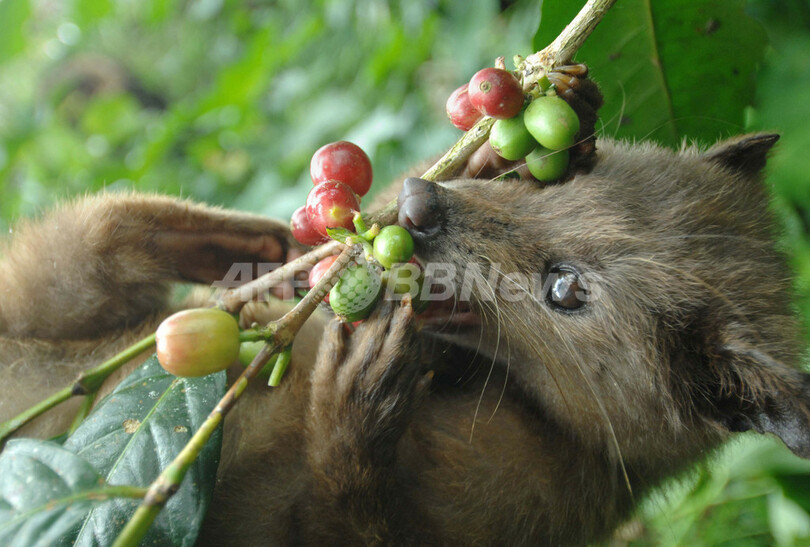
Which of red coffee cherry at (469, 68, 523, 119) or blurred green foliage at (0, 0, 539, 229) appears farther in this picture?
blurred green foliage at (0, 0, 539, 229)

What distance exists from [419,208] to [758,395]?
1.07 metres

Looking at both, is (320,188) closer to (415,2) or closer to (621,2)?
→ (621,2)

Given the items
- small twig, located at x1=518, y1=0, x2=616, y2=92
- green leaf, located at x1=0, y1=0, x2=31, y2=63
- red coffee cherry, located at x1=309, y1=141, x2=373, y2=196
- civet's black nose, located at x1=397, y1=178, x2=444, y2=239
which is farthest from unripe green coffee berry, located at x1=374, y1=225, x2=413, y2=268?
green leaf, located at x1=0, y1=0, x2=31, y2=63

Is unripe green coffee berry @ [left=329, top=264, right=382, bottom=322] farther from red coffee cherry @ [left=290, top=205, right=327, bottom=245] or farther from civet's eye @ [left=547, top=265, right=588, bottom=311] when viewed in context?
civet's eye @ [left=547, top=265, right=588, bottom=311]

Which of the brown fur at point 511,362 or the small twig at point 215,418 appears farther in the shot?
the brown fur at point 511,362

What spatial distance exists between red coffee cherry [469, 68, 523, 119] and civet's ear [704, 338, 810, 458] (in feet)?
3.22

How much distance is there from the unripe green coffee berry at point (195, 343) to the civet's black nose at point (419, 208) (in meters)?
0.56

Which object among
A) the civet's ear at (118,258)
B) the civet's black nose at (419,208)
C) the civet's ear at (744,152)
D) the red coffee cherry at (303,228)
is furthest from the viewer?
the civet's ear at (118,258)

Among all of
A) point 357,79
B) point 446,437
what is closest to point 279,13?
point 357,79

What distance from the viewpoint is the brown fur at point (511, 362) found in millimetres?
1943

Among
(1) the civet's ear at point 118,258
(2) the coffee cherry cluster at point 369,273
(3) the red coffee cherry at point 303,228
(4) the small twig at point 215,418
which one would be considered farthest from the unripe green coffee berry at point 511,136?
(1) the civet's ear at point 118,258

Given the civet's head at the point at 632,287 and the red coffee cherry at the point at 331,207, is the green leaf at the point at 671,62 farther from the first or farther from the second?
the red coffee cherry at the point at 331,207

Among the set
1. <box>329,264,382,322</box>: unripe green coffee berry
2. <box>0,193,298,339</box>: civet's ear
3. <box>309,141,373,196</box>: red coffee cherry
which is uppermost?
<box>0,193,298,339</box>: civet's ear

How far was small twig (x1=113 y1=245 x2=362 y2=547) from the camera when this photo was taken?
1204 mm
